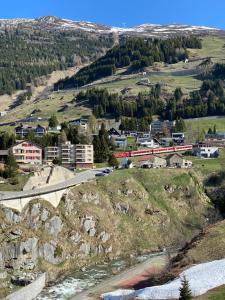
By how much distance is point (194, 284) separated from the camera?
4878cm

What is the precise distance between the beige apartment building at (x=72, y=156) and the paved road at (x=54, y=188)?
6523 mm

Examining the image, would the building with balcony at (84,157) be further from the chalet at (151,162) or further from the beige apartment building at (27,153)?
the chalet at (151,162)

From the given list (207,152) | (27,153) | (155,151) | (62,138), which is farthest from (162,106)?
(27,153)

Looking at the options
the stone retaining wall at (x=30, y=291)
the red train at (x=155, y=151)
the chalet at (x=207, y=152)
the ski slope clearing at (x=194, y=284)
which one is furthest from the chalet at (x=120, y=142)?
the ski slope clearing at (x=194, y=284)

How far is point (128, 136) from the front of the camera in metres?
156

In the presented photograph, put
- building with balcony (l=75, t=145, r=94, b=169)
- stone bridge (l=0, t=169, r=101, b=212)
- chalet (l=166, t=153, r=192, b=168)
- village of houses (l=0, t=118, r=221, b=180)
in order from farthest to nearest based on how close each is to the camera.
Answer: chalet (l=166, t=153, r=192, b=168) → building with balcony (l=75, t=145, r=94, b=169) → village of houses (l=0, t=118, r=221, b=180) → stone bridge (l=0, t=169, r=101, b=212)

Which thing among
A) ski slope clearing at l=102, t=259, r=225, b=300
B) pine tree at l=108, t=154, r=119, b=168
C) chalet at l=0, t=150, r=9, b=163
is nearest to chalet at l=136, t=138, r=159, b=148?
pine tree at l=108, t=154, r=119, b=168

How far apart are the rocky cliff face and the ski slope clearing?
917 inches

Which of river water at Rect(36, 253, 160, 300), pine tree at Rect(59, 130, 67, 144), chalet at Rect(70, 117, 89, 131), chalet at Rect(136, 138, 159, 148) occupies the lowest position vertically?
river water at Rect(36, 253, 160, 300)

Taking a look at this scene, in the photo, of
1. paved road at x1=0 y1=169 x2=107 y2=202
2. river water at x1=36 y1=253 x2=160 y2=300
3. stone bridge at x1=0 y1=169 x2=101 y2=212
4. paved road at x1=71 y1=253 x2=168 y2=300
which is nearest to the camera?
paved road at x1=71 y1=253 x2=168 y2=300

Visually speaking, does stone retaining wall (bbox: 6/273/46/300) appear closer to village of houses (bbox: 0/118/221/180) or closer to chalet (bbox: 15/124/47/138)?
village of houses (bbox: 0/118/221/180)

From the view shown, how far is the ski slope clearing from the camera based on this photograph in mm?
47656

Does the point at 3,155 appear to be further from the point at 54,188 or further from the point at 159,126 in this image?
the point at 159,126

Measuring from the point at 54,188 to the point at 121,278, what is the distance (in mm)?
21162
